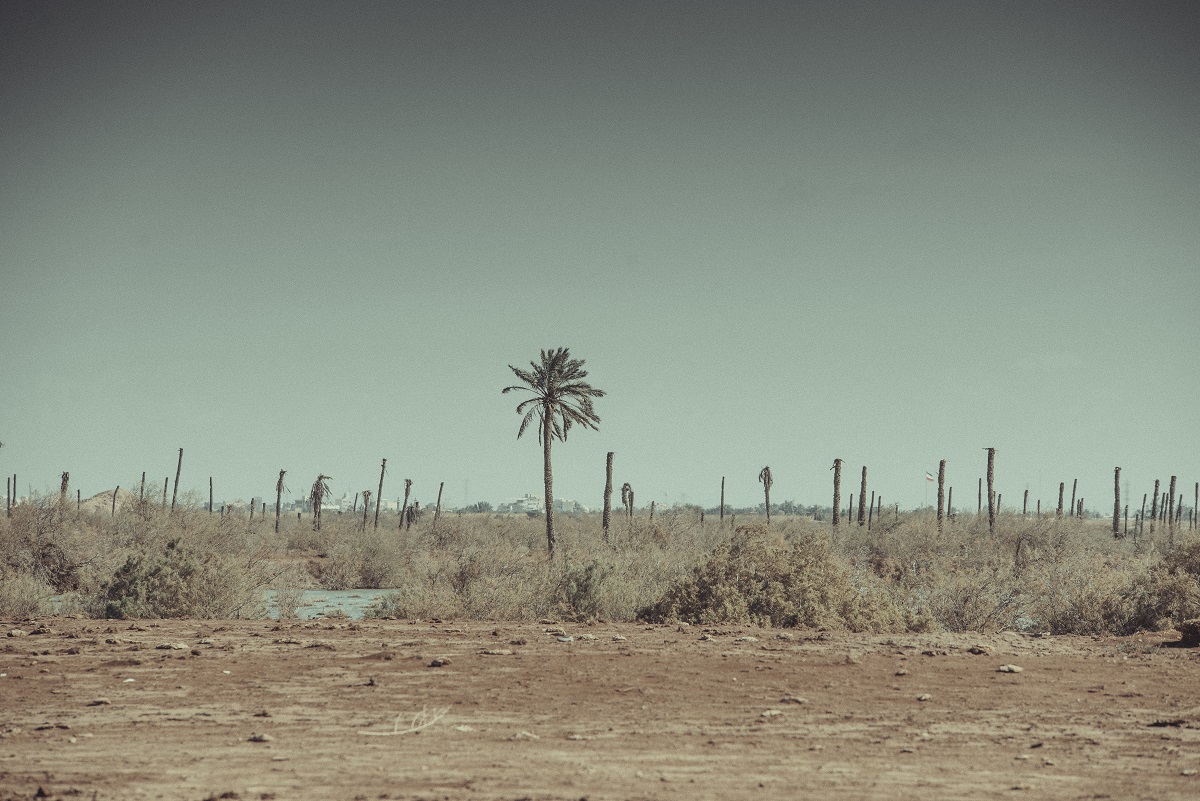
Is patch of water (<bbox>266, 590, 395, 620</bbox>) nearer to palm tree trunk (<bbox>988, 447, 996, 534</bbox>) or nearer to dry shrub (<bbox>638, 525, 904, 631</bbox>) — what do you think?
dry shrub (<bbox>638, 525, 904, 631</bbox>)

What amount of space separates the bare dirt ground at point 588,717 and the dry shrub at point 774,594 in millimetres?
2269

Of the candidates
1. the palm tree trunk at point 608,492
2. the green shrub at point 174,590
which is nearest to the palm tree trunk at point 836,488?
the palm tree trunk at point 608,492

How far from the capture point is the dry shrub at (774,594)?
16.2 m

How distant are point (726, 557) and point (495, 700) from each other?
8671 mm

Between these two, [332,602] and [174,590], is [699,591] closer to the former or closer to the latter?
[174,590]

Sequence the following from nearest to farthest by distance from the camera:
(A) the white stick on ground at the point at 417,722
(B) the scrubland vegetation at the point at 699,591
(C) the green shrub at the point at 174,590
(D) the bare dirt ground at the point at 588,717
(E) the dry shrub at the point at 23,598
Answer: (D) the bare dirt ground at the point at 588,717 → (A) the white stick on ground at the point at 417,722 → (B) the scrubland vegetation at the point at 699,591 → (C) the green shrub at the point at 174,590 → (E) the dry shrub at the point at 23,598

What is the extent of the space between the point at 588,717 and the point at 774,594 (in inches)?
327

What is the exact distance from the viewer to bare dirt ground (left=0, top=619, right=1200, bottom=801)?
21.7 feet

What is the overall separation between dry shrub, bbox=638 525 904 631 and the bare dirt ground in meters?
2.27

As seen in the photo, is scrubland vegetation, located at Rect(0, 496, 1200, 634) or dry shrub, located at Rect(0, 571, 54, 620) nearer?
scrubland vegetation, located at Rect(0, 496, 1200, 634)

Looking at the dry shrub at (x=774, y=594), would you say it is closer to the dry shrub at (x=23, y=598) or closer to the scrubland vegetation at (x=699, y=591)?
the scrubland vegetation at (x=699, y=591)

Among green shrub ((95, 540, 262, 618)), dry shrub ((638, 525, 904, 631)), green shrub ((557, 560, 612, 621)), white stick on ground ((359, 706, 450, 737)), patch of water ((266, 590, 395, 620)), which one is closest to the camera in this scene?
white stick on ground ((359, 706, 450, 737))

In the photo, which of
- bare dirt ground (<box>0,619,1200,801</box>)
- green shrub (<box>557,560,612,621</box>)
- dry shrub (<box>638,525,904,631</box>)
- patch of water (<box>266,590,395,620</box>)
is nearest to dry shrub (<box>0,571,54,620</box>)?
patch of water (<box>266,590,395,620</box>)

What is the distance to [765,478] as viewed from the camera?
270ft
